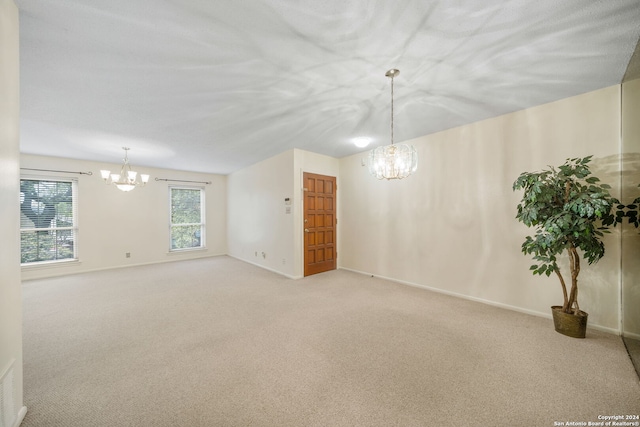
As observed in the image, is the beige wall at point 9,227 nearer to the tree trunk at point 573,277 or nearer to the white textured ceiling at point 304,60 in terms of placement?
the white textured ceiling at point 304,60

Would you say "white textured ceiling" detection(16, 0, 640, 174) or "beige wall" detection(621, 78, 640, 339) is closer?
"white textured ceiling" detection(16, 0, 640, 174)

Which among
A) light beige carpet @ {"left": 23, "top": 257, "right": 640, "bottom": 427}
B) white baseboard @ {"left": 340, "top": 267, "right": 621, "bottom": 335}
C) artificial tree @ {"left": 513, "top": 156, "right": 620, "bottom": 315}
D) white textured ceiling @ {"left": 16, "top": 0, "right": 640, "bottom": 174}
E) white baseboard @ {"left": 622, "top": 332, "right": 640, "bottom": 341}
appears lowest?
light beige carpet @ {"left": 23, "top": 257, "right": 640, "bottom": 427}

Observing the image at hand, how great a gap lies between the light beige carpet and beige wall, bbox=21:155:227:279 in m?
2.16

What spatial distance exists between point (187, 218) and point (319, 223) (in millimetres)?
4163

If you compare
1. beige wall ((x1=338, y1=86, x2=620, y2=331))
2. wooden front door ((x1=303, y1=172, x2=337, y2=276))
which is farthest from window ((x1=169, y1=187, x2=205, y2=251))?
beige wall ((x1=338, y1=86, x2=620, y2=331))

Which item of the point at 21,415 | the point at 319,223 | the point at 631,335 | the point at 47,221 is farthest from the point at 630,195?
the point at 47,221

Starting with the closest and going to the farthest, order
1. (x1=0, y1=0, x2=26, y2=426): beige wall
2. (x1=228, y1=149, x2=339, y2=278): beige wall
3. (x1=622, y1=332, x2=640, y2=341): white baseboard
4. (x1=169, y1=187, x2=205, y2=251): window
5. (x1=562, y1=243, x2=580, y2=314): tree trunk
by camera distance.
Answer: (x1=0, y1=0, x2=26, y2=426): beige wall < (x1=622, y1=332, x2=640, y2=341): white baseboard < (x1=562, y1=243, x2=580, y2=314): tree trunk < (x1=228, y1=149, x2=339, y2=278): beige wall < (x1=169, y1=187, x2=205, y2=251): window

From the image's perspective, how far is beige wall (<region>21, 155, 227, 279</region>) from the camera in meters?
4.79

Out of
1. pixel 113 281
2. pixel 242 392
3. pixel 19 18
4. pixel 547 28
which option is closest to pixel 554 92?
pixel 547 28

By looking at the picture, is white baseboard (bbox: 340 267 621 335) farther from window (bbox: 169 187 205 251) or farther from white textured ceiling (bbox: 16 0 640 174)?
window (bbox: 169 187 205 251)

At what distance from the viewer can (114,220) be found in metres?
5.37

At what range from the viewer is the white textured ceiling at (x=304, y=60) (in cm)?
145

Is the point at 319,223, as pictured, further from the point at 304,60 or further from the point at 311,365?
the point at 304,60

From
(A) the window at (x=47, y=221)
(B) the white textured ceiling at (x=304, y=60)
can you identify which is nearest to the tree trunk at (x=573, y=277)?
(B) the white textured ceiling at (x=304, y=60)
